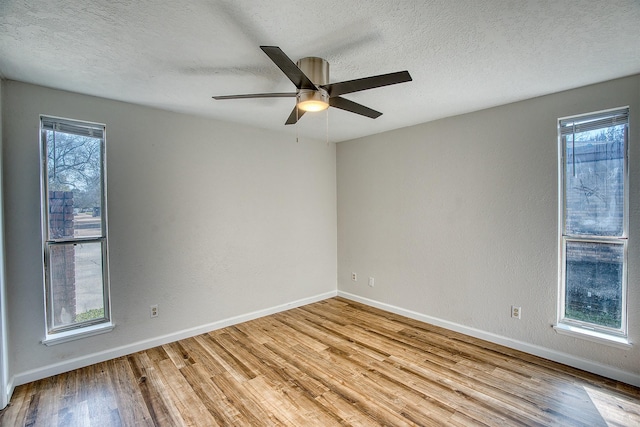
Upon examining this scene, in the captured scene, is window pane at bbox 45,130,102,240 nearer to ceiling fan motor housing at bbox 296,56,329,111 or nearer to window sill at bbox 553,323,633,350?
ceiling fan motor housing at bbox 296,56,329,111

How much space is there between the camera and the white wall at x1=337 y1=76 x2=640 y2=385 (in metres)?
2.63

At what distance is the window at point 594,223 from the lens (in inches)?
99.9

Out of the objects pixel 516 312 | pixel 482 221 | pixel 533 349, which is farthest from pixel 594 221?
pixel 533 349

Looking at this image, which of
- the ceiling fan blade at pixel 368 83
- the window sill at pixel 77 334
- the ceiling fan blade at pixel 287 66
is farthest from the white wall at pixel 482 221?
the window sill at pixel 77 334

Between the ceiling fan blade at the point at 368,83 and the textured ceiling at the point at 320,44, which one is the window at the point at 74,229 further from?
the ceiling fan blade at the point at 368,83

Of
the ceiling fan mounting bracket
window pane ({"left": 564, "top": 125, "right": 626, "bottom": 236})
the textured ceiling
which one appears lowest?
window pane ({"left": 564, "top": 125, "right": 626, "bottom": 236})

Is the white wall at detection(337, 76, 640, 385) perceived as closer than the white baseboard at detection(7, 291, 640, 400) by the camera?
No

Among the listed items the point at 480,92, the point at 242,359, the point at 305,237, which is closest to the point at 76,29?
the point at 242,359

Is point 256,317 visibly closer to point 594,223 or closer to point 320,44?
point 320,44

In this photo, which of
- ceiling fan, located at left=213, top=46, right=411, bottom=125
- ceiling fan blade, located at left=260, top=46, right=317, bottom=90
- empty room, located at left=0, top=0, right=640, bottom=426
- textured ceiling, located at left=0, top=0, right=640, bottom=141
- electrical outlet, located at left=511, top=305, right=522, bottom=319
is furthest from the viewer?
electrical outlet, located at left=511, top=305, right=522, bottom=319

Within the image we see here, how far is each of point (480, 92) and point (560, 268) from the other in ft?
5.91

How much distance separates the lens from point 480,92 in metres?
2.75

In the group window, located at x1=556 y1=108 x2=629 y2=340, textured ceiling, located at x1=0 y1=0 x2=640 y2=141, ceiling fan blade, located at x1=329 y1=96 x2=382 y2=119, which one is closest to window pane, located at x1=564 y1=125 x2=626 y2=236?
window, located at x1=556 y1=108 x2=629 y2=340

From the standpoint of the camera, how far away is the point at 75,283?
2791mm
